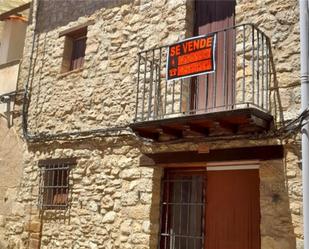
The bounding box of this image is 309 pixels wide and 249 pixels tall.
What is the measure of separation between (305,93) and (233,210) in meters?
1.67

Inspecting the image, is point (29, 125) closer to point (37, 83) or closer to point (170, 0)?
point (37, 83)

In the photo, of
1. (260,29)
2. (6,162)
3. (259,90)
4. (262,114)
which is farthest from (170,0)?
(6,162)

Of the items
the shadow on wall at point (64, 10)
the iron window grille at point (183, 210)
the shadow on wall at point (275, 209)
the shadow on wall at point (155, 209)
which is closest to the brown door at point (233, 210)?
the iron window grille at point (183, 210)

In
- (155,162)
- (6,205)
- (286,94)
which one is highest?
(286,94)

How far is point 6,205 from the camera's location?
25.6 ft

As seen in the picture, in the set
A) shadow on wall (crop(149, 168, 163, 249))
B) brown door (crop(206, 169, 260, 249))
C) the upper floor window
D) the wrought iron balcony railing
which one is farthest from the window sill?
brown door (crop(206, 169, 260, 249))

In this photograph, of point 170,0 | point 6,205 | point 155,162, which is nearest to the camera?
point 155,162

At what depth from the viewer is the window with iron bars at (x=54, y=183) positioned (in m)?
6.81

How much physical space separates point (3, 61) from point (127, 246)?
18.2 ft

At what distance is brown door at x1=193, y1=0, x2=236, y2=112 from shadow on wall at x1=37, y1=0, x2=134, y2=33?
1.44 metres

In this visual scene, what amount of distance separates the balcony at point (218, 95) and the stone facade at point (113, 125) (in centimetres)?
15

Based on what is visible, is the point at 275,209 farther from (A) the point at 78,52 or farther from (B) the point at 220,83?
(A) the point at 78,52

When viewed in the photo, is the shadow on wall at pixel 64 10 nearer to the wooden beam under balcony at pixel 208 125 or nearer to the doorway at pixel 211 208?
the wooden beam under balcony at pixel 208 125

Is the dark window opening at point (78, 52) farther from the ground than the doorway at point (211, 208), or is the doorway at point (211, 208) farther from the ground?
the dark window opening at point (78, 52)
